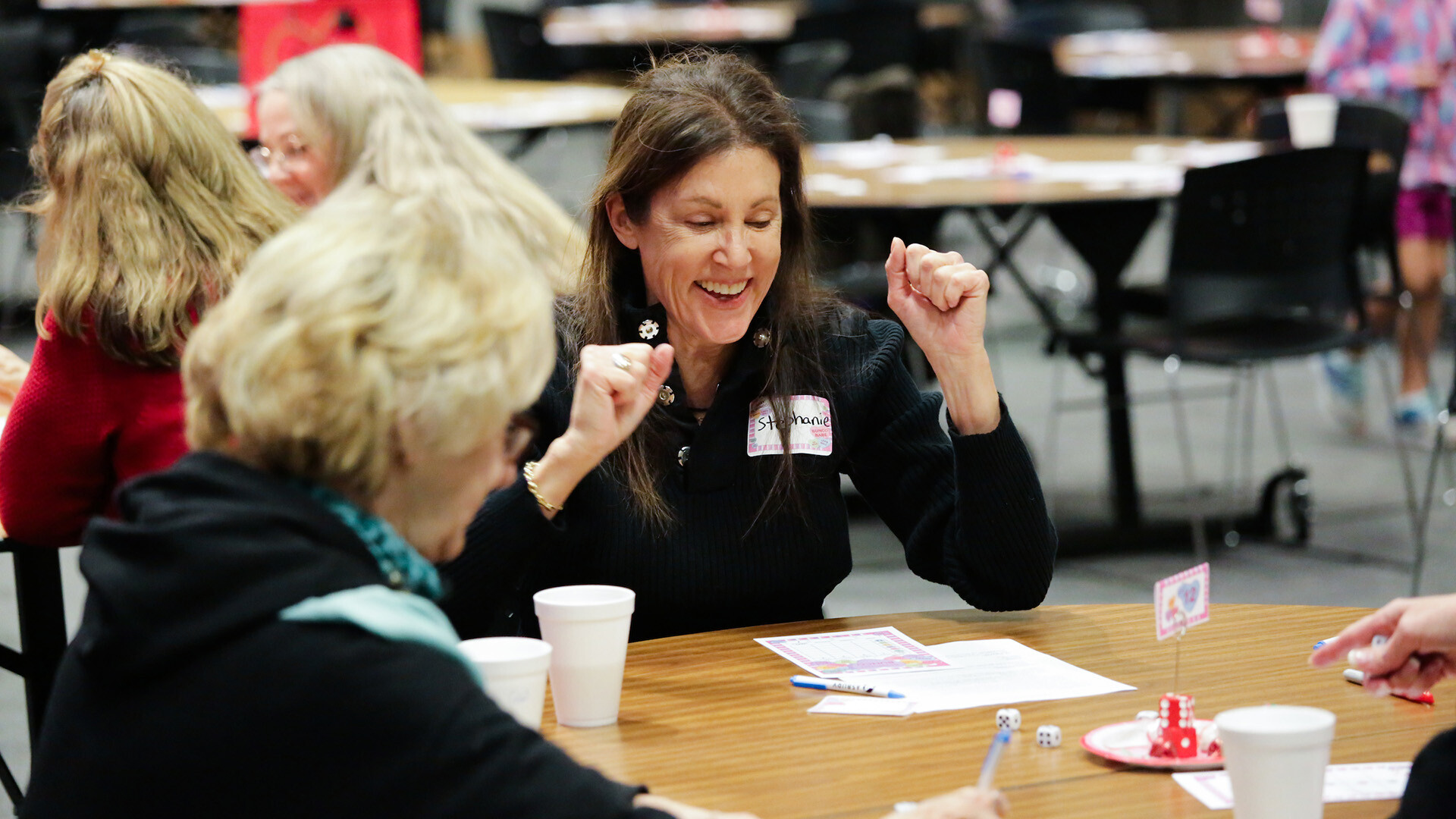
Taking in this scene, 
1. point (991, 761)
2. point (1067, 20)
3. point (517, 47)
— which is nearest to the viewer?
point (991, 761)

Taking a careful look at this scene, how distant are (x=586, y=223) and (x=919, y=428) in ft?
1.82

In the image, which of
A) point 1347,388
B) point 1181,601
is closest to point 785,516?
point 1181,601

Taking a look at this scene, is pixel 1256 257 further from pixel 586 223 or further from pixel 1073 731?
pixel 1073 731

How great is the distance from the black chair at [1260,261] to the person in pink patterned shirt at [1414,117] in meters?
1.39

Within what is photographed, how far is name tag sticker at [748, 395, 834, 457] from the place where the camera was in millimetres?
2109

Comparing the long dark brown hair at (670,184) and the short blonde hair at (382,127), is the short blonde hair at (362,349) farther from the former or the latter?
the short blonde hair at (382,127)

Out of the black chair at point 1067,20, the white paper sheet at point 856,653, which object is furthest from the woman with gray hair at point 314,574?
the black chair at point 1067,20

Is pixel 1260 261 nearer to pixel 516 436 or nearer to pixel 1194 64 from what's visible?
pixel 516 436

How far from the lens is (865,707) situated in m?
1.60

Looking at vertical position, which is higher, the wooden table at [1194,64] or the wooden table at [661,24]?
the wooden table at [661,24]

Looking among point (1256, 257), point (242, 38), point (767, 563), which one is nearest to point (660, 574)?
point (767, 563)

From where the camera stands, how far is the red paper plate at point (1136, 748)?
4.67 ft

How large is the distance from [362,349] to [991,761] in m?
0.61

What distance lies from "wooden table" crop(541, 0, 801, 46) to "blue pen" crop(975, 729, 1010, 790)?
26.4 ft
